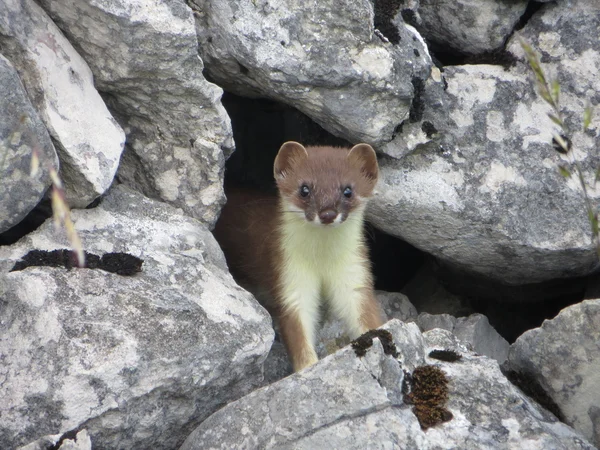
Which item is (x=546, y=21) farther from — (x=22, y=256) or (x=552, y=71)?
(x=22, y=256)

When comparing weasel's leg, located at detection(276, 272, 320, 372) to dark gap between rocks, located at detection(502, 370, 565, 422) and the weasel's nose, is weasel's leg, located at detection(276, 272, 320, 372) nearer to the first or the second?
the weasel's nose

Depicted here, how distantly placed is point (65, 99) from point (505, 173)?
8.45 ft

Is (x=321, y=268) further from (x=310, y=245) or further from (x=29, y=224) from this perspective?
(x=29, y=224)

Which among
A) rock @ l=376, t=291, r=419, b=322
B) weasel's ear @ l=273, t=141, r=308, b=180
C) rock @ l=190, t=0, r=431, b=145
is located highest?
rock @ l=190, t=0, r=431, b=145

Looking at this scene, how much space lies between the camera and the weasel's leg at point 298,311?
491 centimetres

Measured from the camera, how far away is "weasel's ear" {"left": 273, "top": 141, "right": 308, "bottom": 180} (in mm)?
4898

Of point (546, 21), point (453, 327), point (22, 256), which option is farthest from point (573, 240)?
point (22, 256)

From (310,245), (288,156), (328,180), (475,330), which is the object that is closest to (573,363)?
(475,330)

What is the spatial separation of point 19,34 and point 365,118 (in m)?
1.92

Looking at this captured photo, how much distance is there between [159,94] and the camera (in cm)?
439

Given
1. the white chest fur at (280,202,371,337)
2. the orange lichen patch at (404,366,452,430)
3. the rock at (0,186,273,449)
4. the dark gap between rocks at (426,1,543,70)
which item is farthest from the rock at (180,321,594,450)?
the dark gap between rocks at (426,1,543,70)

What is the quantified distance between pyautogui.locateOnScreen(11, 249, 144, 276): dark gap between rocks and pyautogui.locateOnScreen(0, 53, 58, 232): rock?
0.18m

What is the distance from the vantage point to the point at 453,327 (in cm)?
509

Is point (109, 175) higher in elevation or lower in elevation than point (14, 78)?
lower
